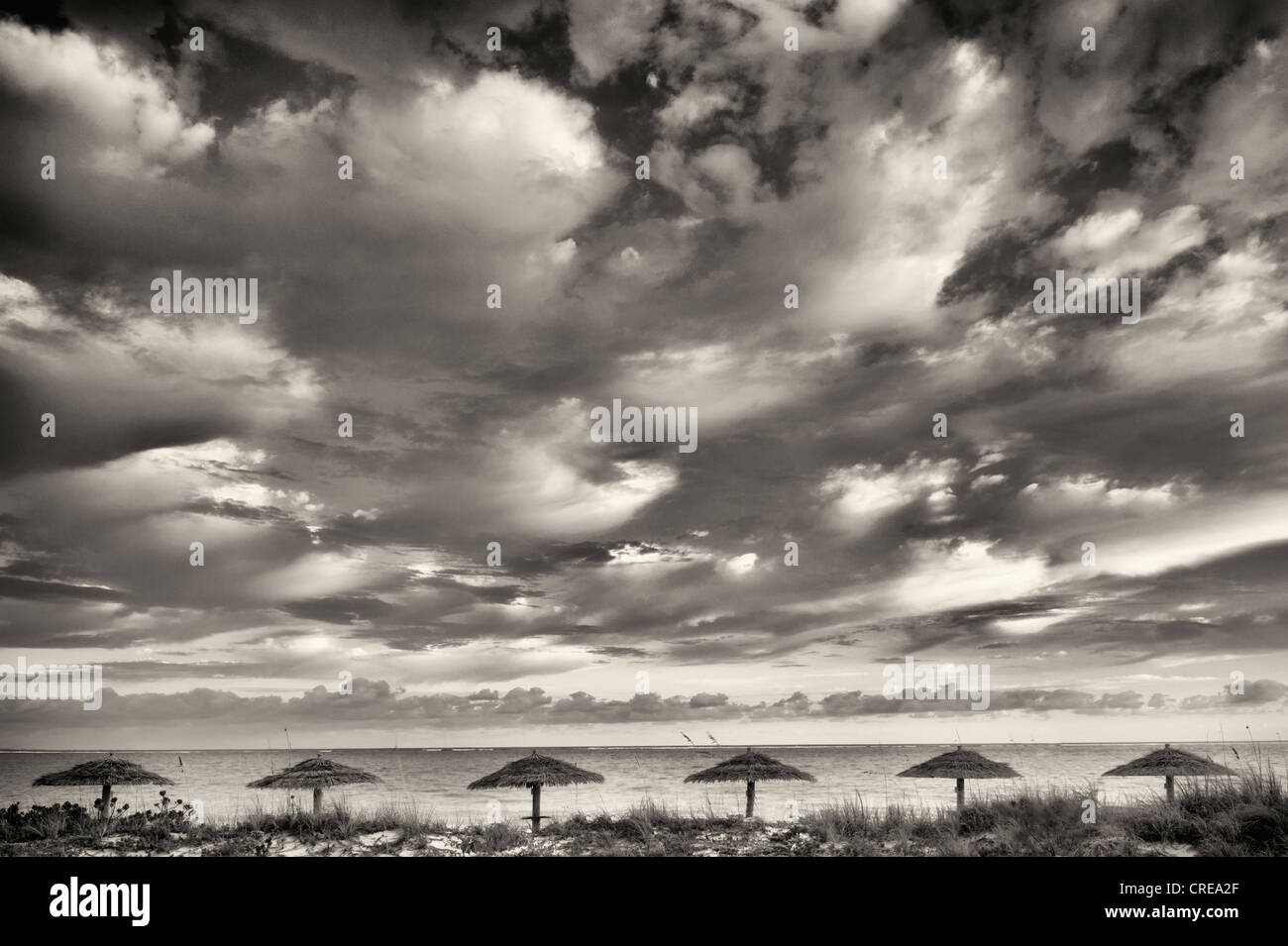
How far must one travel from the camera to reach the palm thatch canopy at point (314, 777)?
59.3 feet

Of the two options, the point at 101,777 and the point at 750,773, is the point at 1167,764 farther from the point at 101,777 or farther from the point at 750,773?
the point at 101,777

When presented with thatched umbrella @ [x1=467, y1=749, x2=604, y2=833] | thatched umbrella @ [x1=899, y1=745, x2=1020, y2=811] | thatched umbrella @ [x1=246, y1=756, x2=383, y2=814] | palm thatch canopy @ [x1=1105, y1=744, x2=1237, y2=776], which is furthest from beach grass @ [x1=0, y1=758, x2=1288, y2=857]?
palm thatch canopy @ [x1=1105, y1=744, x2=1237, y2=776]

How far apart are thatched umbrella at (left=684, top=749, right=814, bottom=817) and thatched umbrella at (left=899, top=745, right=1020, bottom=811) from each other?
300cm

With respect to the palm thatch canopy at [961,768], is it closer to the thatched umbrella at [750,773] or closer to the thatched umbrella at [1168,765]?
the thatched umbrella at [1168,765]

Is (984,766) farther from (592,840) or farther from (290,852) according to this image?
(290,852)

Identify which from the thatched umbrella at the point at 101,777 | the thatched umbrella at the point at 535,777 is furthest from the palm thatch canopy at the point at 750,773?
the thatched umbrella at the point at 101,777

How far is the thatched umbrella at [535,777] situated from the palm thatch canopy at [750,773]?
3.11 m

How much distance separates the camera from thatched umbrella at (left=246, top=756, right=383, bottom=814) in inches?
711

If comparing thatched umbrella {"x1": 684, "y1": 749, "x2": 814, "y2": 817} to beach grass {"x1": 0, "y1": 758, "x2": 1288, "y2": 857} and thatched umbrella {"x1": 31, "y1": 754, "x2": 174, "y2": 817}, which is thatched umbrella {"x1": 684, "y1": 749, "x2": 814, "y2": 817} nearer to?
beach grass {"x1": 0, "y1": 758, "x2": 1288, "y2": 857}
